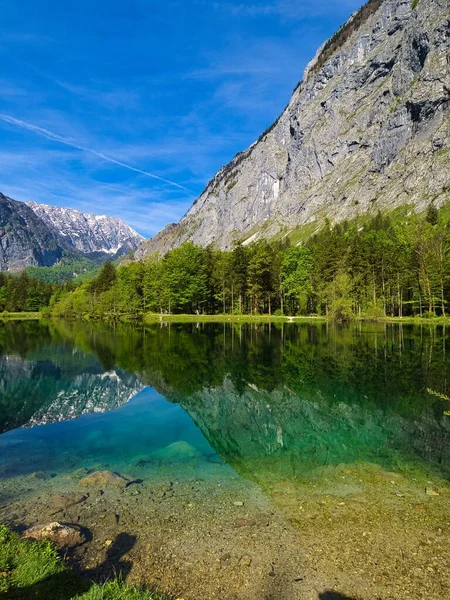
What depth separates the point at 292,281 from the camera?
97500mm

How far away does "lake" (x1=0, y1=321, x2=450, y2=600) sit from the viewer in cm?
736

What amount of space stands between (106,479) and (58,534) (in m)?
3.65

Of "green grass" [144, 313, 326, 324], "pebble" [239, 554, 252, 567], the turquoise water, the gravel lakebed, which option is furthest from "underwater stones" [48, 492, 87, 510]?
"green grass" [144, 313, 326, 324]

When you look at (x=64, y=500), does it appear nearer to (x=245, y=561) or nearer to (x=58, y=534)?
(x=58, y=534)

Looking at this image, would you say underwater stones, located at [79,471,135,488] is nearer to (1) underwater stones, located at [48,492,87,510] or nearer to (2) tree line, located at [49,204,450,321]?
(1) underwater stones, located at [48,492,87,510]

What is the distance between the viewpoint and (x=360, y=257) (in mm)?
90812

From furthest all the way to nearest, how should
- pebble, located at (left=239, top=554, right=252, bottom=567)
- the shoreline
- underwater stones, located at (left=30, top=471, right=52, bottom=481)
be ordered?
the shoreline → underwater stones, located at (left=30, top=471, right=52, bottom=481) → pebble, located at (left=239, top=554, right=252, bottom=567)

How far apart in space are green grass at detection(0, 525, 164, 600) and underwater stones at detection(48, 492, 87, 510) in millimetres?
2706

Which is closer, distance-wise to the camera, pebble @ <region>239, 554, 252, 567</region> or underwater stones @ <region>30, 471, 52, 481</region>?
pebble @ <region>239, 554, 252, 567</region>

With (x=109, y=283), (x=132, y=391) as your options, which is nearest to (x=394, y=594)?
(x=132, y=391)

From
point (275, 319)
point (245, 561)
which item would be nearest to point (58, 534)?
point (245, 561)

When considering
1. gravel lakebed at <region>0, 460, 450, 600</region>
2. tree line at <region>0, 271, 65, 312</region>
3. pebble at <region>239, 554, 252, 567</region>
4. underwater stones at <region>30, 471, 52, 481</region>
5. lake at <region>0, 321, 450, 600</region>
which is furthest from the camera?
tree line at <region>0, 271, 65, 312</region>

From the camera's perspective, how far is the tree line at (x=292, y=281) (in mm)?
84188

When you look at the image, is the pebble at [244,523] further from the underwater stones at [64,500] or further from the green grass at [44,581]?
the underwater stones at [64,500]
